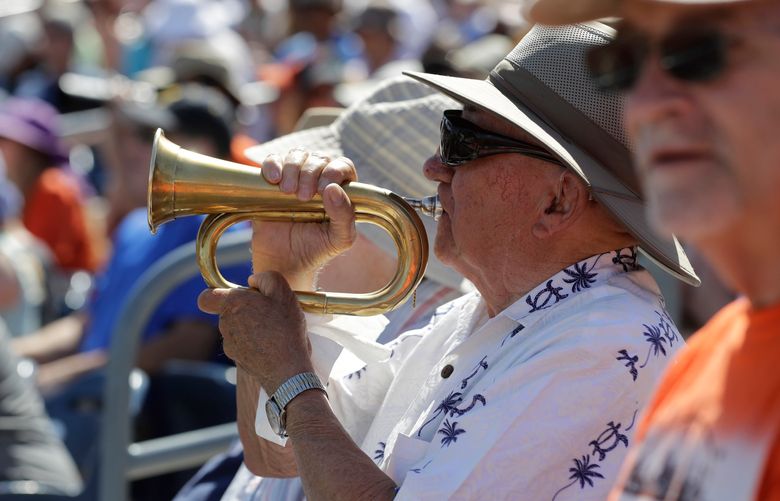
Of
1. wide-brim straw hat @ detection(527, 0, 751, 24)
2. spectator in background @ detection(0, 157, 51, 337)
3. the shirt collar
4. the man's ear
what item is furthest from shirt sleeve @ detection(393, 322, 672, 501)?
spectator in background @ detection(0, 157, 51, 337)

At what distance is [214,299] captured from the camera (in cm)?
262

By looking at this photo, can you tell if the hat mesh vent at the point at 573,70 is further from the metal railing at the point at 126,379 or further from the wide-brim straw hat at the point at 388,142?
the metal railing at the point at 126,379

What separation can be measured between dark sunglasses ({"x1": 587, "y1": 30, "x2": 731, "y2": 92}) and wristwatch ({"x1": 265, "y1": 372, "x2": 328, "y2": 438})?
1127 mm

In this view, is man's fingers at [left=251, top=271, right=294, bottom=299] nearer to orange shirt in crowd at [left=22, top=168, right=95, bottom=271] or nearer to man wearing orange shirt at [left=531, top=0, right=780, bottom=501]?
man wearing orange shirt at [left=531, top=0, right=780, bottom=501]

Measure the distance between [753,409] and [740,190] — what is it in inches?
9.4

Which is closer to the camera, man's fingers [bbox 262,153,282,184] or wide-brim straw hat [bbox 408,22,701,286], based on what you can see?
wide-brim straw hat [bbox 408,22,701,286]

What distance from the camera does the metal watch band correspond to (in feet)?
8.02

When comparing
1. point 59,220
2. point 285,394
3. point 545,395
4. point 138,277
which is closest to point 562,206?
point 545,395

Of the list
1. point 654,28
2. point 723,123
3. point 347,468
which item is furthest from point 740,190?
point 347,468

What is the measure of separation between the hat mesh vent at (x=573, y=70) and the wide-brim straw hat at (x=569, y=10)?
0.82 meters

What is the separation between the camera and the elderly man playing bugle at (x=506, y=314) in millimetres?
2215

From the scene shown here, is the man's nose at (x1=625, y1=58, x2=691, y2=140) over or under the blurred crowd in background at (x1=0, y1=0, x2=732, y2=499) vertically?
under

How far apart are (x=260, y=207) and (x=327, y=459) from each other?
602 mm

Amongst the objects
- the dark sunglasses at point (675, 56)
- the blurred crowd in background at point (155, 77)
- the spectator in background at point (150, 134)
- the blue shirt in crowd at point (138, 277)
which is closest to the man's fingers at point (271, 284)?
the dark sunglasses at point (675, 56)
